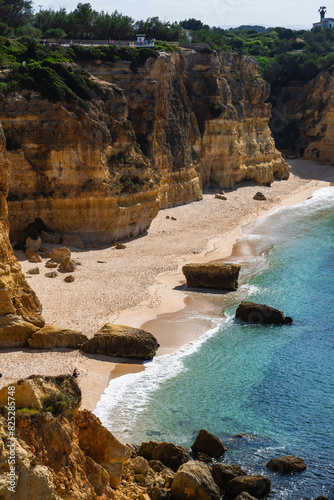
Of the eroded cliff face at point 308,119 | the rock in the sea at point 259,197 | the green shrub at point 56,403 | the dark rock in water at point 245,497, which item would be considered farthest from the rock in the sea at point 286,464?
the eroded cliff face at point 308,119

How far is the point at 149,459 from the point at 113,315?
1148 centimetres

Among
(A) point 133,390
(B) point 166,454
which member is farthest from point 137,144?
(B) point 166,454

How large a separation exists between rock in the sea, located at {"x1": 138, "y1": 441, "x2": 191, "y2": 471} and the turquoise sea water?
5.24ft

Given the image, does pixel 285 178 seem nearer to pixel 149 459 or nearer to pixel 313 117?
pixel 313 117

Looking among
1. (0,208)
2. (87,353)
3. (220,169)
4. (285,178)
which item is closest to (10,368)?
(87,353)

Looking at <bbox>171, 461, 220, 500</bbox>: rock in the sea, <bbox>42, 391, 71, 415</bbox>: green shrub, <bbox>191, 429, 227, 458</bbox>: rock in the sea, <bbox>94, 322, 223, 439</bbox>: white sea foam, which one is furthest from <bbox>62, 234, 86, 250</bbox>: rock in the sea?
<bbox>42, 391, 71, 415</bbox>: green shrub

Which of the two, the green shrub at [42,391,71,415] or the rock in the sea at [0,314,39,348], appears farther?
the rock in the sea at [0,314,39,348]

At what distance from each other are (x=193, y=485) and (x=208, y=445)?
3.15 metres

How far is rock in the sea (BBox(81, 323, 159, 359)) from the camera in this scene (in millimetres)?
23500

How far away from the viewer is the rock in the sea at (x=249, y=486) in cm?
1565

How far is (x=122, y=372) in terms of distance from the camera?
73.7ft

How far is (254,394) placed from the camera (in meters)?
21.7

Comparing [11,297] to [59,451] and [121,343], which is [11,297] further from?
[59,451]

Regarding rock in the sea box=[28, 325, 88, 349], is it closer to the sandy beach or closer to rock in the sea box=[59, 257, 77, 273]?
the sandy beach
